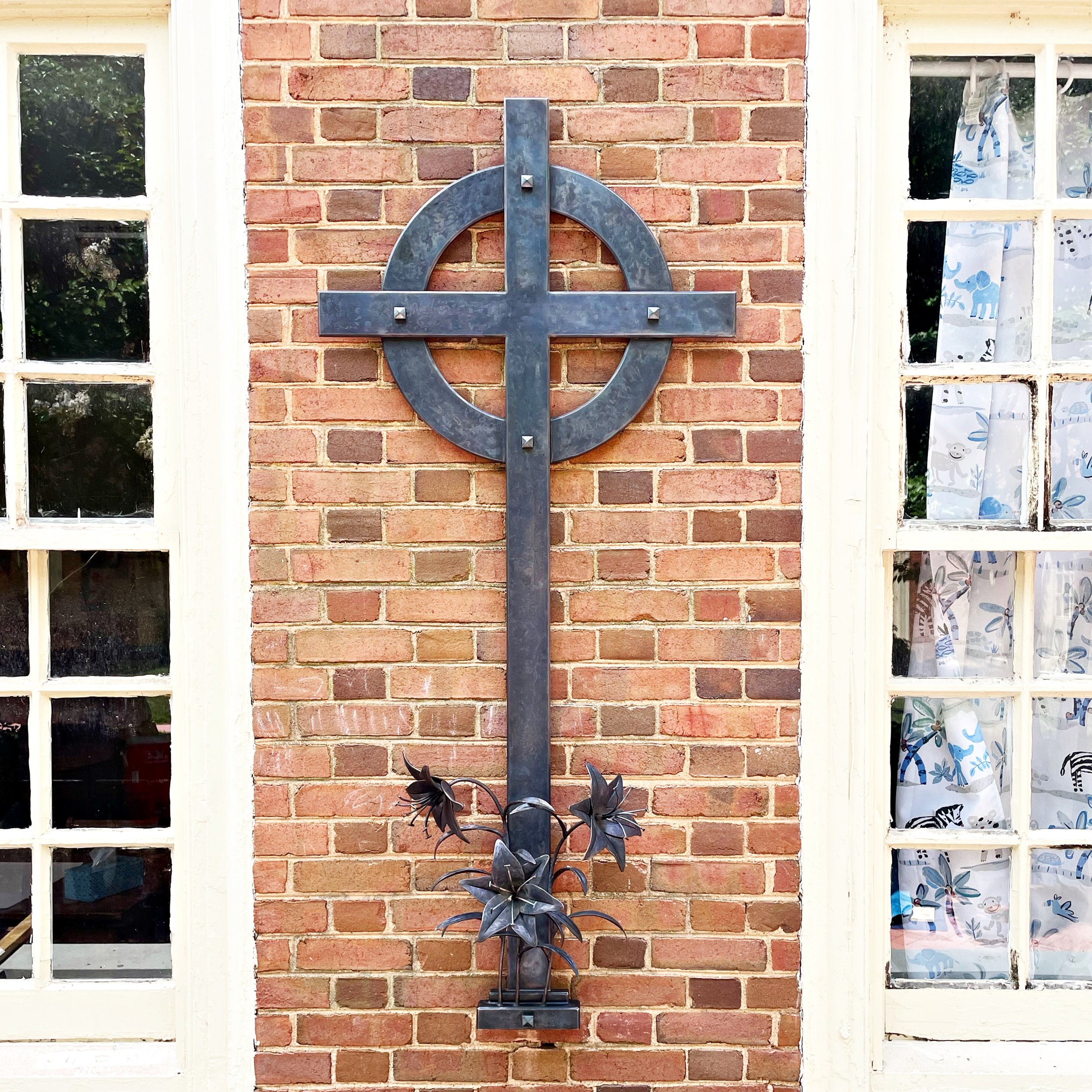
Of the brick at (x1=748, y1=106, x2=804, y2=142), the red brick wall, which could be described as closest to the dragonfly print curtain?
the red brick wall

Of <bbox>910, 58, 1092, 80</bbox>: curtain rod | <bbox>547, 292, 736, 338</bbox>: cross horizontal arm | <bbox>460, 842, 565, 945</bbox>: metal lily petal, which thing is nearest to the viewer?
<bbox>460, 842, 565, 945</bbox>: metal lily petal

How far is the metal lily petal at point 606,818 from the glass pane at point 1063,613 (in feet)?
3.26

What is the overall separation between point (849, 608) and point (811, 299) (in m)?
0.63

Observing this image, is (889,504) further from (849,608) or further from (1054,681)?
(1054,681)

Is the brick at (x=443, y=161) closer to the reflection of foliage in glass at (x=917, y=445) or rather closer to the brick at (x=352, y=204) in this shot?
the brick at (x=352, y=204)

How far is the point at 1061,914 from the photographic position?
6.09 ft

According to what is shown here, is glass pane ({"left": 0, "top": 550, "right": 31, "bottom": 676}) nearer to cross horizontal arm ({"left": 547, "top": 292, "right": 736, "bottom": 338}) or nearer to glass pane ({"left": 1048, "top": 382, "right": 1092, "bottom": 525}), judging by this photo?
cross horizontal arm ({"left": 547, "top": 292, "right": 736, "bottom": 338})

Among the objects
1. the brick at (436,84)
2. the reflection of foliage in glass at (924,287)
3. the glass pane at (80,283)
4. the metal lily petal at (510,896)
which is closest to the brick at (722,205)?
the reflection of foliage in glass at (924,287)

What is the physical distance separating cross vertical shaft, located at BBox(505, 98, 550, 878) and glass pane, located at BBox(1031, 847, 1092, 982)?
111 cm

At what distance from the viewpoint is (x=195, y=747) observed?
1.75 metres

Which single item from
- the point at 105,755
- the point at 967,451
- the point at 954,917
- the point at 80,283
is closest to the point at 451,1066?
the point at 105,755

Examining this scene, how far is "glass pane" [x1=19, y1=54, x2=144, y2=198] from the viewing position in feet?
5.93

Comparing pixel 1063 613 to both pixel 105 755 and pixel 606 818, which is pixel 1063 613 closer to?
pixel 606 818

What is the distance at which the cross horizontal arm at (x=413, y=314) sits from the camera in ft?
5.47
